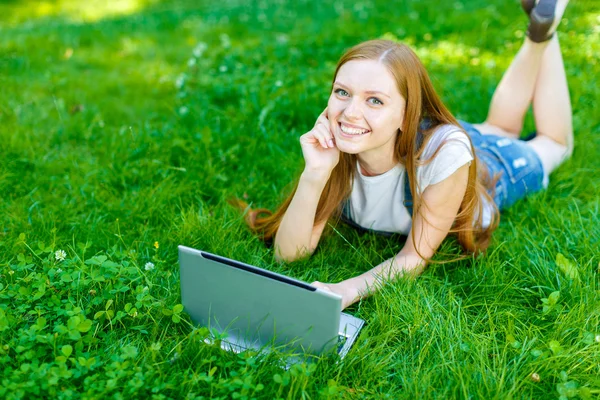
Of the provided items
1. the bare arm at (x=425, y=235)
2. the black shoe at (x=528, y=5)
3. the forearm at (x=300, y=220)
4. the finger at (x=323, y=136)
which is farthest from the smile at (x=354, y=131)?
the black shoe at (x=528, y=5)

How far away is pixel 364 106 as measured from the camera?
7.70 ft

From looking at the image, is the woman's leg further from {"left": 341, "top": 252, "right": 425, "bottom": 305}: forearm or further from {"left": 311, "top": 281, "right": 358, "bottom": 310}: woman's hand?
{"left": 311, "top": 281, "right": 358, "bottom": 310}: woman's hand

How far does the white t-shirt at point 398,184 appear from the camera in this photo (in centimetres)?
246

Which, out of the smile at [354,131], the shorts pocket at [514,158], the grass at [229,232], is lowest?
the grass at [229,232]

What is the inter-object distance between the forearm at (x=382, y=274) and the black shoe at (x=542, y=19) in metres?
1.62

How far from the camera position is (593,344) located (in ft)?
7.04

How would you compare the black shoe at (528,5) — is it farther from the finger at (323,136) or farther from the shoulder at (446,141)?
the finger at (323,136)

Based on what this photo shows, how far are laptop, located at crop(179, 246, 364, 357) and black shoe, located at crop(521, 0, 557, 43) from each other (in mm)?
2131

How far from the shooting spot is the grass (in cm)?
204

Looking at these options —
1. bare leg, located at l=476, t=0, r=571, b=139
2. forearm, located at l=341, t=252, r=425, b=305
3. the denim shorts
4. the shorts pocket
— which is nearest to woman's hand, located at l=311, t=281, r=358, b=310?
forearm, located at l=341, t=252, r=425, b=305

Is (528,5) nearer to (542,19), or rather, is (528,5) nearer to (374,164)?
(542,19)

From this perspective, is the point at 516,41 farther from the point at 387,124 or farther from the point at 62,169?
the point at 62,169

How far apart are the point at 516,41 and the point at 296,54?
1943 millimetres

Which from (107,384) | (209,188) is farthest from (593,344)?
(209,188)
